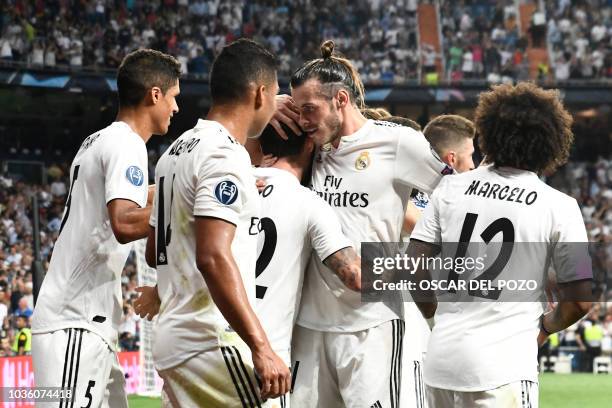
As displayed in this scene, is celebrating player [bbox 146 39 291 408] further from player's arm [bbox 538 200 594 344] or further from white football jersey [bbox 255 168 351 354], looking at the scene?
player's arm [bbox 538 200 594 344]

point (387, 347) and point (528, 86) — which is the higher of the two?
point (528, 86)

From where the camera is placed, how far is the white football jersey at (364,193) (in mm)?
5004

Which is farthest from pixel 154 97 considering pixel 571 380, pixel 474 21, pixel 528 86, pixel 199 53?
pixel 474 21

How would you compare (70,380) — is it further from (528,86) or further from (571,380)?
(571,380)

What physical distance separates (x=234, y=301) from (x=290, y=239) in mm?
1354

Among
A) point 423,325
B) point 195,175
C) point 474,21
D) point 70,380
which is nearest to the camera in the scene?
point 195,175

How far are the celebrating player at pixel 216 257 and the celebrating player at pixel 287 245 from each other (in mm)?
906

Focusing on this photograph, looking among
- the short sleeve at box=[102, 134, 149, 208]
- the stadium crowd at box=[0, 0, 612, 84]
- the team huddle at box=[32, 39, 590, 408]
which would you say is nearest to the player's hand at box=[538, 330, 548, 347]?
the team huddle at box=[32, 39, 590, 408]

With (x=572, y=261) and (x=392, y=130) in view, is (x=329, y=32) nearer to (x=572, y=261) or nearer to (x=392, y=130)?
(x=392, y=130)

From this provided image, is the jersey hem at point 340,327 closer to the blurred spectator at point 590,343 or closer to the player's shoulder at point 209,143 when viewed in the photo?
the player's shoulder at point 209,143

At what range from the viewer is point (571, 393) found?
15672 mm

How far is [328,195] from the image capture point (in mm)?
5230

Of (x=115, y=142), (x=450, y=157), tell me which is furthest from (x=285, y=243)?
(x=450, y=157)

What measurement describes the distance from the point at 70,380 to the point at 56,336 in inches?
8.9
